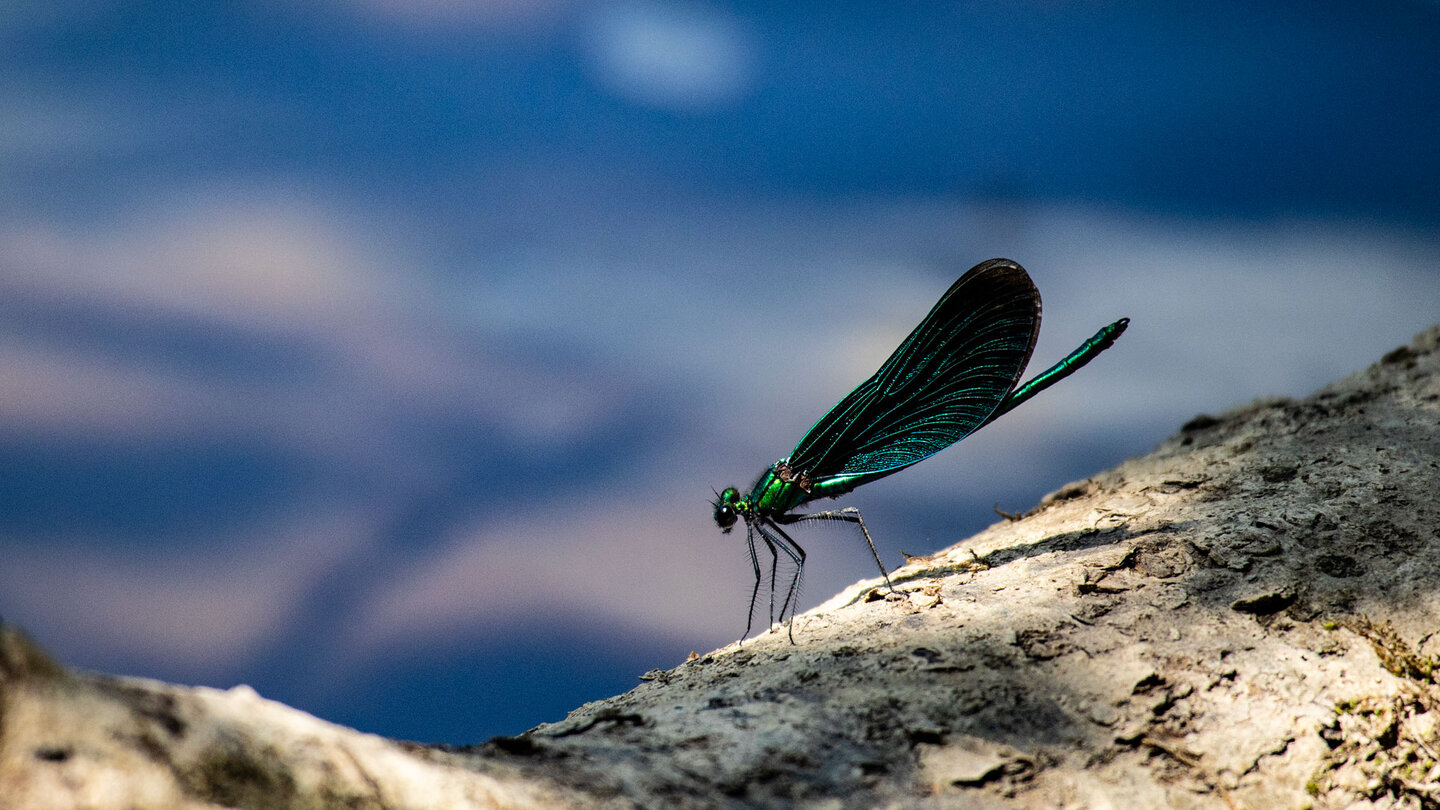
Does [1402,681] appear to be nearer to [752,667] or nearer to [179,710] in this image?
[752,667]

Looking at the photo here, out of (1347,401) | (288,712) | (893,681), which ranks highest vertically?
(1347,401)

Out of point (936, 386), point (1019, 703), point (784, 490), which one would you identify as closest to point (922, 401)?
point (936, 386)

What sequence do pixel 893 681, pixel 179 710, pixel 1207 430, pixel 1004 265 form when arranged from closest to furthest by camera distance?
pixel 179 710, pixel 893 681, pixel 1004 265, pixel 1207 430

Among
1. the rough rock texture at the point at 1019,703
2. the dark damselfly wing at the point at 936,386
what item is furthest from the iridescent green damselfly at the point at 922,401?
the rough rock texture at the point at 1019,703

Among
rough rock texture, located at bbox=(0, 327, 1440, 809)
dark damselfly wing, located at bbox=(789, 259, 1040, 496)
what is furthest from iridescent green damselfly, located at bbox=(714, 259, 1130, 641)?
rough rock texture, located at bbox=(0, 327, 1440, 809)

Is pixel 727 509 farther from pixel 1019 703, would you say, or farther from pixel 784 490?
pixel 1019 703

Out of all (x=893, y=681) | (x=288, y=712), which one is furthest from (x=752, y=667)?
(x=288, y=712)

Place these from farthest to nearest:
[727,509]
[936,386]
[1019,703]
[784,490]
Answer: [727,509] < [784,490] < [936,386] < [1019,703]
